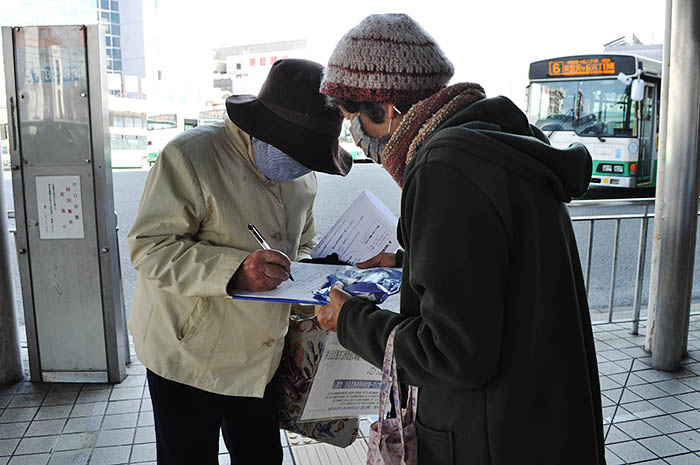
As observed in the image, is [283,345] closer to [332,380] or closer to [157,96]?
[332,380]

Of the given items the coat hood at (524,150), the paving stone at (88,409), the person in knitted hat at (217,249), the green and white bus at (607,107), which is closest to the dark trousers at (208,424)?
the person in knitted hat at (217,249)

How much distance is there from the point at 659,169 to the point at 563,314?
3.40 m

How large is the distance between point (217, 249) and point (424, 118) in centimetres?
77

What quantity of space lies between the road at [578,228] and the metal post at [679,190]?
1165 mm

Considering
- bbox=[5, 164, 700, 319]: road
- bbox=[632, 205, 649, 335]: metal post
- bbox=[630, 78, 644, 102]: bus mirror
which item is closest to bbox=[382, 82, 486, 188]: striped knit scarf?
bbox=[632, 205, 649, 335]: metal post

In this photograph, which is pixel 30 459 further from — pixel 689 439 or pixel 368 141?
pixel 689 439

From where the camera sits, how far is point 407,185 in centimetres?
107

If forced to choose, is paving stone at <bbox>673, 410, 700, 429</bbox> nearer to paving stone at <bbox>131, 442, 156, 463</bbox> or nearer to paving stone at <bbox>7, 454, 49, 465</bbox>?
paving stone at <bbox>131, 442, 156, 463</bbox>

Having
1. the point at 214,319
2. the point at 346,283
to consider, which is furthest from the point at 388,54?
the point at 214,319

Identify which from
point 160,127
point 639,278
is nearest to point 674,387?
point 639,278

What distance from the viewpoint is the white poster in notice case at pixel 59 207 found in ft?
11.6

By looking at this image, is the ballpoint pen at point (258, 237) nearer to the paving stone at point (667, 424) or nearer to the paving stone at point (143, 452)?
the paving stone at point (143, 452)

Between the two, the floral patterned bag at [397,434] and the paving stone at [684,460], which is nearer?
the floral patterned bag at [397,434]

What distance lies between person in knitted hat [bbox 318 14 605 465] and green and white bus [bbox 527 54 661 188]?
1015 cm
